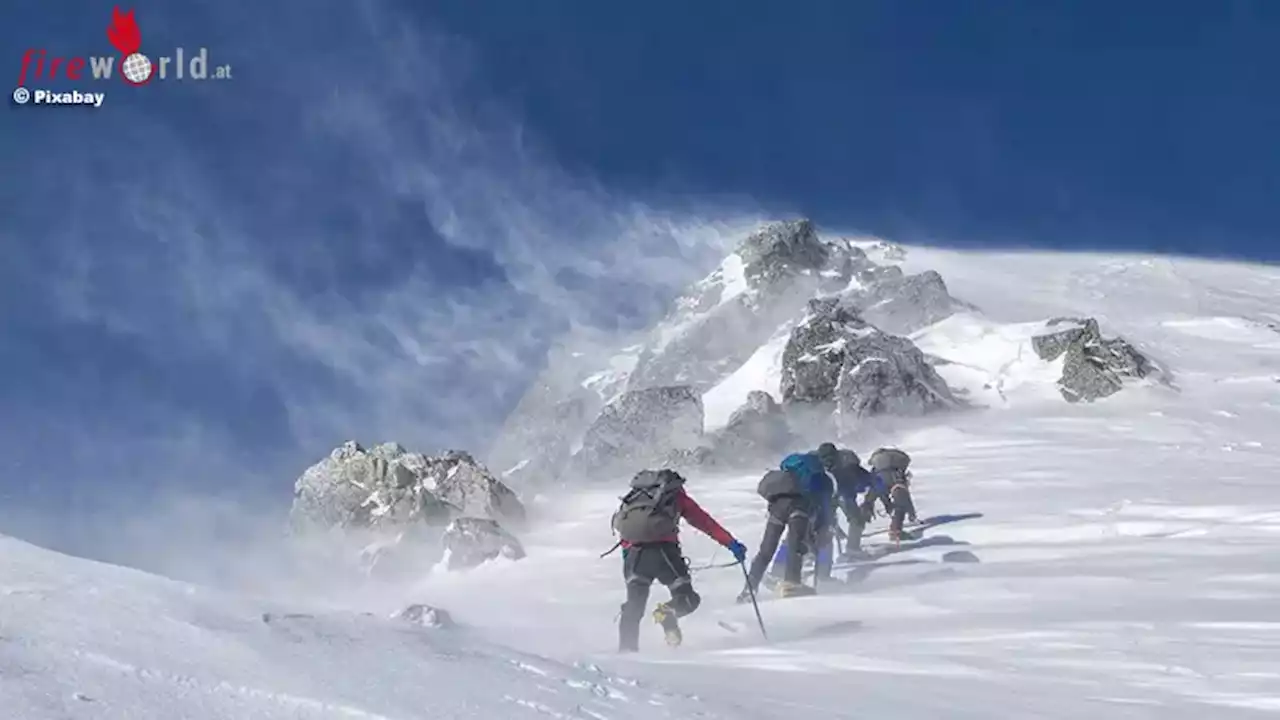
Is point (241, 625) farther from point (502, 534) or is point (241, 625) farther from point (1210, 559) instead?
point (502, 534)

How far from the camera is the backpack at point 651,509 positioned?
10.3m

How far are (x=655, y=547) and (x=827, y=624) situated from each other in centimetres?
183

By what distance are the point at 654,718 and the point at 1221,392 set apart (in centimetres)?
3248

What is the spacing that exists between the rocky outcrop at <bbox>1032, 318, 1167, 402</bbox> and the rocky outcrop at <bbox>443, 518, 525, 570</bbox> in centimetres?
1886

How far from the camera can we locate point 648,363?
198ft

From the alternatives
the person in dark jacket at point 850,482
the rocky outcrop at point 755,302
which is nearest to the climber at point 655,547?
the person in dark jacket at point 850,482

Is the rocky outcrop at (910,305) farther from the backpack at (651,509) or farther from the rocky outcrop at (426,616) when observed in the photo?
the rocky outcrop at (426,616)

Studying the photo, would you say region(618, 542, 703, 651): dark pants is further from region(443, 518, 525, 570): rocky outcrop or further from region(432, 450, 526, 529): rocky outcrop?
region(432, 450, 526, 529): rocky outcrop

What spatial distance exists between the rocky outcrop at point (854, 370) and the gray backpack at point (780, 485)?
21650 mm

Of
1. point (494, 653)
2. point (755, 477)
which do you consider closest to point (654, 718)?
point (494, 653)

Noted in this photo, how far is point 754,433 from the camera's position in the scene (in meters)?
34.6

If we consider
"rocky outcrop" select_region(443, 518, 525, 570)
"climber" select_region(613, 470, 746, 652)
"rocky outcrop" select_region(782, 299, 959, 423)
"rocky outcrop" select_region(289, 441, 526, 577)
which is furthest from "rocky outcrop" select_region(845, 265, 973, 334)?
"climber" select_region(613, 470, 746, 652)

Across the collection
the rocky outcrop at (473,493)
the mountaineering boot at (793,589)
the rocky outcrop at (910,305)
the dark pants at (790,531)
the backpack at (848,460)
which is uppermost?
the rocky outcrop at (910,305)

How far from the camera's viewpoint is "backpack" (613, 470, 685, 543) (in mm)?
10320
